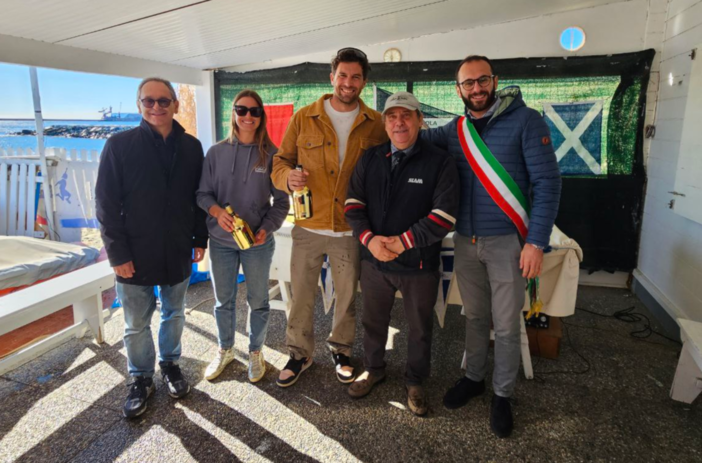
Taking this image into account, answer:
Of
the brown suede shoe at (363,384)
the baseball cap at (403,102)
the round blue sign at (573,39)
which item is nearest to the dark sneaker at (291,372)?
the brown suede shoe at (363,384)

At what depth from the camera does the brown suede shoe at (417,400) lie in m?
1.98

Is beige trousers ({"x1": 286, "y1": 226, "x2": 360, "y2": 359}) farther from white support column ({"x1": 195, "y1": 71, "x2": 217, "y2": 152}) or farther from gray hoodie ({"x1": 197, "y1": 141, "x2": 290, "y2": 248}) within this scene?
white support column ({"x1": 195, "y1": 71, "x2": 217, "y2": 152})

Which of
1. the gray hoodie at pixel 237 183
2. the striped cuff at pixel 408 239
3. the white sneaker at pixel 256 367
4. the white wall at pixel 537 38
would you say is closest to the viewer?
the striped cuff at pixel 408 239

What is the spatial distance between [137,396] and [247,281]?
772 mm

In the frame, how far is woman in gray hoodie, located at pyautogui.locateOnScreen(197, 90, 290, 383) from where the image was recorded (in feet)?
6.70

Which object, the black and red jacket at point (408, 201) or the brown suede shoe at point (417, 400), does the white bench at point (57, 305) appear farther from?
the brown suede shoe at point (417, 400)

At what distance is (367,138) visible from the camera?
205cm

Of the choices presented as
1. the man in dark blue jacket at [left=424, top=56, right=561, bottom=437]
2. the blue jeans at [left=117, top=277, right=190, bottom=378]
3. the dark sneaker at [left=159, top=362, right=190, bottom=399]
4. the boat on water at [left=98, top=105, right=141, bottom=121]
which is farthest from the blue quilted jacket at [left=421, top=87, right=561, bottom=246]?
the boat on water at [left=98, top=105, right=141, bottom=121]

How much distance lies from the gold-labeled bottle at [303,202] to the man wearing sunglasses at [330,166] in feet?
0.09

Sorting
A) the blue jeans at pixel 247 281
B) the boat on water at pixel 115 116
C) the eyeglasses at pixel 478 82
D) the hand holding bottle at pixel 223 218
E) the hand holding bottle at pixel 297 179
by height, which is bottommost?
the blue jeans at pixel 247 281

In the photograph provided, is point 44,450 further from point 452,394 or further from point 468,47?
point 468,47

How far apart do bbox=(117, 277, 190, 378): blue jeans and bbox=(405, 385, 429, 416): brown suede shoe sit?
1.29m

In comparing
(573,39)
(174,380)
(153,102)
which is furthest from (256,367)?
(573,39)

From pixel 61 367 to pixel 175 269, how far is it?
1.16 metres
